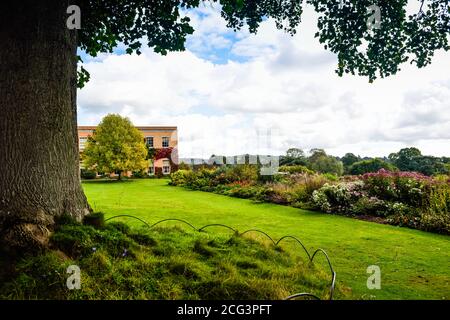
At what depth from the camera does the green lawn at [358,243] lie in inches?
184

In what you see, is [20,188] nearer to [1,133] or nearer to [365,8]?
[1,133]

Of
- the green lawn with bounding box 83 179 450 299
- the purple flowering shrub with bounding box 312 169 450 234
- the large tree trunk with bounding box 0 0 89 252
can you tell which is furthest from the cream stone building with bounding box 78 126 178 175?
the large tree trunk with bounding box 0 0 89 252

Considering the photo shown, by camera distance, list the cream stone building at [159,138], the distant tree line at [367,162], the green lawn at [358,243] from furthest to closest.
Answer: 1. the cream stone building at [159,138]
2. the distant tree line at [367,162]
3. the green lawn at [358,243]

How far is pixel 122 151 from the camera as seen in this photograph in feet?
111

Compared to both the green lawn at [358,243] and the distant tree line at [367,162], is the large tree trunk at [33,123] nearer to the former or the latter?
the green lawn at [358,243]

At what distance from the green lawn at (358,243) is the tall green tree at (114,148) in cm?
2255

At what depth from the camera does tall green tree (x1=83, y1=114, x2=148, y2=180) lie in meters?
33.8

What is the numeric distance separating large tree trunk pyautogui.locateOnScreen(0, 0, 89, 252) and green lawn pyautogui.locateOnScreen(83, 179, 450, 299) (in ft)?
12.9

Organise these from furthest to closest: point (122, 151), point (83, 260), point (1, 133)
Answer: point (122, 151)
point (1, 133)
point (83, 260)

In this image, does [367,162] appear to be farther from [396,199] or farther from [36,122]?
[36,122]

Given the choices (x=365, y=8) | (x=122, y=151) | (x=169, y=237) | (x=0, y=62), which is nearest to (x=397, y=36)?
(x=365, y=8)

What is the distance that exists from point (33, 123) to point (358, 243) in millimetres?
6675

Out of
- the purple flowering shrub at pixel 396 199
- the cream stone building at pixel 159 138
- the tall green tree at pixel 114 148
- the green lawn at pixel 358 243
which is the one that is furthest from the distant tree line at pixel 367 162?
the cream stone building at pixel 159 138
